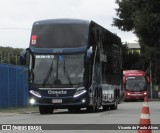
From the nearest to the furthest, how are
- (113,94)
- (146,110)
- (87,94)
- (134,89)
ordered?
1. (146,110)
2. (87,94)
3. (113,94)
4. (134,89)

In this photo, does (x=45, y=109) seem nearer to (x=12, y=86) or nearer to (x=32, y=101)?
(x=32, y=101)

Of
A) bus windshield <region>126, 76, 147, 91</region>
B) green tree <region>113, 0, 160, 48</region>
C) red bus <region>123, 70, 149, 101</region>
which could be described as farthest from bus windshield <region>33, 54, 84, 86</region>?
bus windshield <region>126, 76, 147, 91</region>

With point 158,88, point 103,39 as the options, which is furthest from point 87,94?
point 158,88

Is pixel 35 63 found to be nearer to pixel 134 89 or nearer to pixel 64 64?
pixel 64 64

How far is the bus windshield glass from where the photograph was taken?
28109 mm

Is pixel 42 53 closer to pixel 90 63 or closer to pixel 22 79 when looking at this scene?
pixel 90 63

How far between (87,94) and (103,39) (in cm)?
426

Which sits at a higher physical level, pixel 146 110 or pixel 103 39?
pixel 103 39

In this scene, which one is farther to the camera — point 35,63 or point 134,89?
point 134,89

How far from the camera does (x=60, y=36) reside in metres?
28.2

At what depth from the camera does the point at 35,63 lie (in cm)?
2814

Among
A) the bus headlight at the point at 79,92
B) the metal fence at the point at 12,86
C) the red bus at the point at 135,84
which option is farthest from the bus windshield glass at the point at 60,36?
the red bus at the point at 135,84

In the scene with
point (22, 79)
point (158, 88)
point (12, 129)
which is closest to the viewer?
point (12, 129)

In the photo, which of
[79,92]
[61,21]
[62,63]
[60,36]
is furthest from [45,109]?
[61,21]
